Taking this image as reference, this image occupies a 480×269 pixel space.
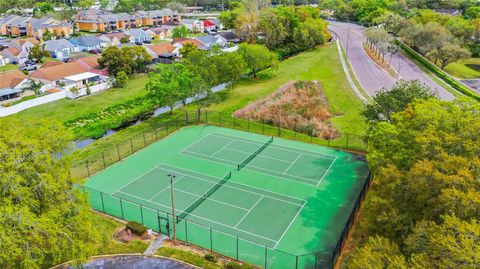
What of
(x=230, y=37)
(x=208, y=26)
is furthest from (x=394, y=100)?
(x=208, y=26)

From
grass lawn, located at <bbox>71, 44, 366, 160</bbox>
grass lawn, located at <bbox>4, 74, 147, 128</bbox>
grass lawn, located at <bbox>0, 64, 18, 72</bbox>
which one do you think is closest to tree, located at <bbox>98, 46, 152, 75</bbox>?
grass lawn, located at <bbox>4, 74, 147, 128</bbox>

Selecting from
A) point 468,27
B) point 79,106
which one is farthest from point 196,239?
point 468,27

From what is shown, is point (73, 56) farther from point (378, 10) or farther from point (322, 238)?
point (378, 10)

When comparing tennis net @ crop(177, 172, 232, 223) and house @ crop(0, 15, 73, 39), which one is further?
house @ crop(0, 15, 73, 39)

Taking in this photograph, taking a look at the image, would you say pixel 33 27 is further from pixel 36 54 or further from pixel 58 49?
pixel 36 54

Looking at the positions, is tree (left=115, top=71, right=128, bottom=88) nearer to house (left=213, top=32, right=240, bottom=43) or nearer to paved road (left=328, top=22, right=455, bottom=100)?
paved road (left=328, top=22, right=455, bottom=100)
